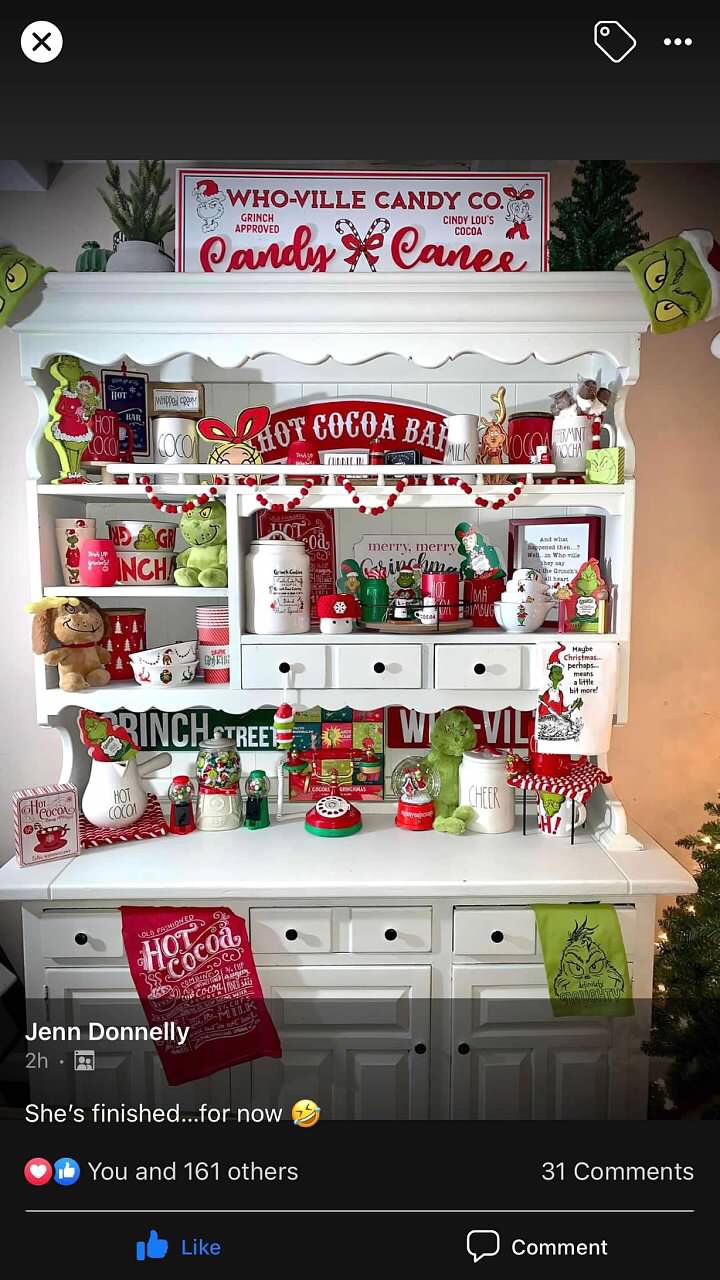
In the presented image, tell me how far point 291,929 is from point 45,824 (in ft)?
1.86

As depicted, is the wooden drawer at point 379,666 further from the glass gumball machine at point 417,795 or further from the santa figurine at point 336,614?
the glass gumball machine at point 417,795

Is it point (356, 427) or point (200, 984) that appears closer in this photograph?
point (200, 984)

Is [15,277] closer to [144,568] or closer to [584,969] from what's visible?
[144,568]

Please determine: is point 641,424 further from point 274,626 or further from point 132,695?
point 132,695

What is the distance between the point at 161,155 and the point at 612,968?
5.00ft

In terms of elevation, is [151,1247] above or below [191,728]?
below

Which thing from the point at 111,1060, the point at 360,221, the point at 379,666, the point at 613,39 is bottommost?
the point at 111,1060

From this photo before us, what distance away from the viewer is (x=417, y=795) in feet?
5.74

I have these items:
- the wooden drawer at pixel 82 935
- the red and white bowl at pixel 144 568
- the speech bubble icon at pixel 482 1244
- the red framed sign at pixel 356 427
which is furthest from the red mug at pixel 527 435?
the speech bubble icon at pixel 482 1244

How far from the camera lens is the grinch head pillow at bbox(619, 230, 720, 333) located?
1.46 metres

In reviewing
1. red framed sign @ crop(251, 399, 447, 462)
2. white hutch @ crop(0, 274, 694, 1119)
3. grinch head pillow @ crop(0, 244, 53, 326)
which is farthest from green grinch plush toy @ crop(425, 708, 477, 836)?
grinch head pillow @ crop(0, 244, 53, 326)

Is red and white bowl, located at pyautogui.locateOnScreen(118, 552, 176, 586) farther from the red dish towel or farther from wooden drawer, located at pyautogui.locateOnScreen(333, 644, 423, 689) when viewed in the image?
the red dish towel

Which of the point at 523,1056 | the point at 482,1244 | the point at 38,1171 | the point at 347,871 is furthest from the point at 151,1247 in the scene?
the point at 523,1056

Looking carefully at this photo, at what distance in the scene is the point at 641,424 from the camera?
2.01 meters
